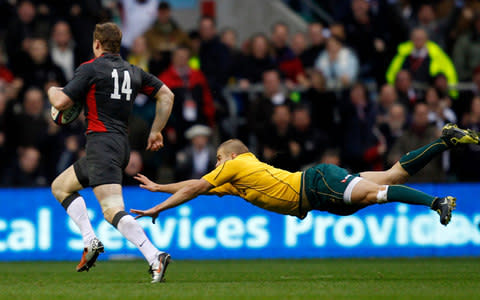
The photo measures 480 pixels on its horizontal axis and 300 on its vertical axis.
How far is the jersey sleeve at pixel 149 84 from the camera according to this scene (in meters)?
10.0

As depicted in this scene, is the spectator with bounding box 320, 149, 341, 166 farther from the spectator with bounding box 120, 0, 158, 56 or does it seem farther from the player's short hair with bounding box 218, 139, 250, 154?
the player's short hair with bounding box 218, 139, 250, 154

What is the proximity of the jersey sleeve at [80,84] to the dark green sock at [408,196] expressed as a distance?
10.1 ft

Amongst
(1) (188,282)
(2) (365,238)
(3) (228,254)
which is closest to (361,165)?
(2) (365,238)

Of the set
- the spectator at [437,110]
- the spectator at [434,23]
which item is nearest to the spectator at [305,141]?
the spectator at [437,110]

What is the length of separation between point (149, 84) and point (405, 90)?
7.34 metres

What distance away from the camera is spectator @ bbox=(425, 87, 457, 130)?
15773 mm

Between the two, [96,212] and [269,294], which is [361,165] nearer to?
[96,212]

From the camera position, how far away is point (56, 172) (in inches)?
622

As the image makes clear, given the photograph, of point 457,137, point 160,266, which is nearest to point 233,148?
point 160,266

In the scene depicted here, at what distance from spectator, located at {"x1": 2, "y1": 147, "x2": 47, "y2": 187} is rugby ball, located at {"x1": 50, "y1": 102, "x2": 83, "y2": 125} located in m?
6.13

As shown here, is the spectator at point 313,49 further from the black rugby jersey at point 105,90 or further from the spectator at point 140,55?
the black rugby jersey at point 105,90

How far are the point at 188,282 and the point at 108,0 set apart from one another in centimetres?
1103

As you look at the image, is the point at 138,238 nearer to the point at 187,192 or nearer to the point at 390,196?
the point at 187,192

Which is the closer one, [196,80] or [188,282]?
[188,282]
